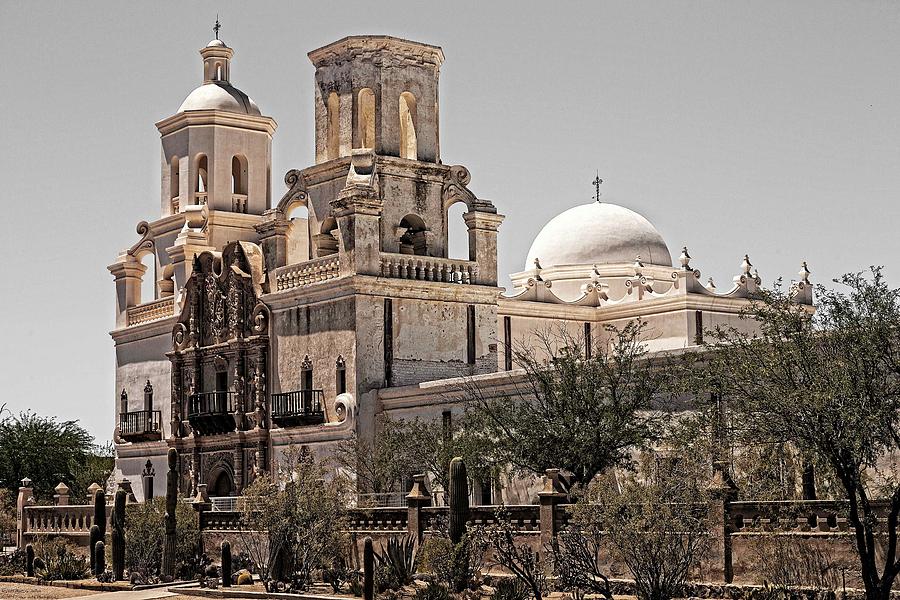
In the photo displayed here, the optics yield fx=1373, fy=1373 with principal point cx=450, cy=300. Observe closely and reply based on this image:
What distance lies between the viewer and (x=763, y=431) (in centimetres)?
2223

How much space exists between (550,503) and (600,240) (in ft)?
75.5

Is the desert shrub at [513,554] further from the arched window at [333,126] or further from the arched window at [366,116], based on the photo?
the arched window at [333,126]

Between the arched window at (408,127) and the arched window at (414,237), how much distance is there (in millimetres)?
1951

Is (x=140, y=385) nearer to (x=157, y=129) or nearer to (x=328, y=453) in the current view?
(x=157, y=129)

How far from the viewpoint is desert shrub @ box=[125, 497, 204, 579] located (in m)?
35.5

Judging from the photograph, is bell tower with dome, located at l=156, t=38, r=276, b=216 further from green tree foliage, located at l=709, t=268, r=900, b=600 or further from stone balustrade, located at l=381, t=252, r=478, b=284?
green tree foliage, located at l=709, t=268, r=900, b=600

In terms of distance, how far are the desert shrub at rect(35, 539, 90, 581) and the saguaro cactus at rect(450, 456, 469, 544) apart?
12748 mm

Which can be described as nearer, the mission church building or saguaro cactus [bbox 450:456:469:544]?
saguaro cactus [bbox 450:456:469:544]

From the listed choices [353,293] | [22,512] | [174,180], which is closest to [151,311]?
[174,180]

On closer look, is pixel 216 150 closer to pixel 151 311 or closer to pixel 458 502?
pixel 151 311

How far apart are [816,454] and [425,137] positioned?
23061 millimetres

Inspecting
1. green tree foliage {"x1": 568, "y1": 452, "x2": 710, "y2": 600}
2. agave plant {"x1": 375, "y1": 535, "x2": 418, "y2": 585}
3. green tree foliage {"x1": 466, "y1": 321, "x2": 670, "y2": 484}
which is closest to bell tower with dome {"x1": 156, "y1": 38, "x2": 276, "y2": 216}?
green tree foliage {"x1": 466, "y1": 321, "x2": 670, "y2": 484}

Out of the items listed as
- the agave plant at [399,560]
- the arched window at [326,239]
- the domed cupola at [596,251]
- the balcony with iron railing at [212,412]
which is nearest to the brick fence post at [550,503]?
the agave plant at [399,560]

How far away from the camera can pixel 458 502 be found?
1070 inches
